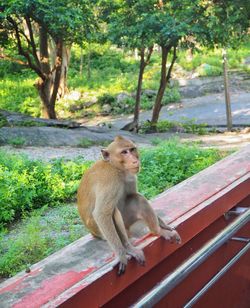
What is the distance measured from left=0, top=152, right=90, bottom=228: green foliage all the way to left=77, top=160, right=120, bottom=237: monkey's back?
3333 millimetres

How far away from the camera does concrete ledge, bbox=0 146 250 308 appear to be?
1.52m

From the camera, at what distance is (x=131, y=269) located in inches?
71.9

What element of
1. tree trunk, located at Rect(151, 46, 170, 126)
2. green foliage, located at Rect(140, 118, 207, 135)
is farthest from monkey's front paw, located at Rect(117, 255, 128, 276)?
green foliage, located at Rect(140, 118, 207, 135)

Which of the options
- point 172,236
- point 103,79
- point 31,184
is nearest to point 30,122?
point 31,184

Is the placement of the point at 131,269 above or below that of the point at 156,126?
above

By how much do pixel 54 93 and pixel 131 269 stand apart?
14.6m

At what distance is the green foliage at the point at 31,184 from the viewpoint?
20.1 feet

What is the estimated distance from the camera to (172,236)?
6.82ft

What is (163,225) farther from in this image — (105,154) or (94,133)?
(94,133)

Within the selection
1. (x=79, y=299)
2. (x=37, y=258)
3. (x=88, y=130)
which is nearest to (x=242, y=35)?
(x=88, y=130)

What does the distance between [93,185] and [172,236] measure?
2.00 feet

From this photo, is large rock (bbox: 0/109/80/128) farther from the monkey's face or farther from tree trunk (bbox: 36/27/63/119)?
the monkey's face

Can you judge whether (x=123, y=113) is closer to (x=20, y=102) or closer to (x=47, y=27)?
(x=20, y=102)

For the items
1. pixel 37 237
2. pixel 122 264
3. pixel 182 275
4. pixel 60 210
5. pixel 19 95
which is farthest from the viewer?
pixel 19 95
